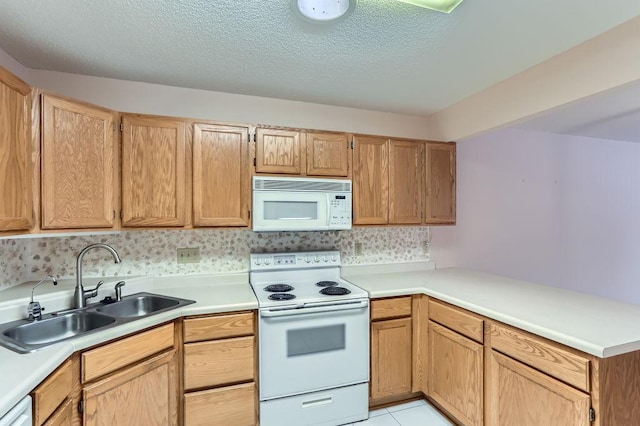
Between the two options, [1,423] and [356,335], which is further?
[356,335]

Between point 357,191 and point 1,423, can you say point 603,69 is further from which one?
point 1,423

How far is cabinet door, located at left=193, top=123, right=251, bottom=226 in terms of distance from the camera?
2.01 m

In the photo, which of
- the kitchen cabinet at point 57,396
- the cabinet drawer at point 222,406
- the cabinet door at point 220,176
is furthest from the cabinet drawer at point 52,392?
the cabinet door at point 220,176

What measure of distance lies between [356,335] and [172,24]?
2029mm

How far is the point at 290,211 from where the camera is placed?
2170 millimetres

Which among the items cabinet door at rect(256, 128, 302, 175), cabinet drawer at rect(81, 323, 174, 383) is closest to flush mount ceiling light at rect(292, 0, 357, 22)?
cabinet door at rect(256, 128, 302, 175)

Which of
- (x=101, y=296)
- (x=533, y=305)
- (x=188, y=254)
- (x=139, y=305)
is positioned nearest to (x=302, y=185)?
(x=188, y=254)

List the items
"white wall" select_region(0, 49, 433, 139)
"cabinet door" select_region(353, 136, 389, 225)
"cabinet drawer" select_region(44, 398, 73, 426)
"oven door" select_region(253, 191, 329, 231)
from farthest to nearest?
"cabinet door" select_region(353, 136, 389, 225) < "oven door" select_region(253, 191, 329, 231) < "white wall" select_region(0, 49, 433, 139) < "cabinet drawer" select_region(44, 398, 73, 426)

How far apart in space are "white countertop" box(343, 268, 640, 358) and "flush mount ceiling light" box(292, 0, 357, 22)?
164cm

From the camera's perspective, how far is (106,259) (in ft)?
6.87

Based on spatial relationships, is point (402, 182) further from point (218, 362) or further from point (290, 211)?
point (218, 362)

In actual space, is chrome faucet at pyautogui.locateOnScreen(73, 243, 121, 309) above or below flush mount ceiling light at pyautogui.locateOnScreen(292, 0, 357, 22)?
below

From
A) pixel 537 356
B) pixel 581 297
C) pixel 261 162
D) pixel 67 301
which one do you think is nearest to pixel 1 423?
pixel 67 301

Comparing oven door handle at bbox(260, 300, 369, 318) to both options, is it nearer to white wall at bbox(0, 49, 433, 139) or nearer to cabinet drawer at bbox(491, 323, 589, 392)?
cabinet drawer at bbox(491, 323, 589, 392)
